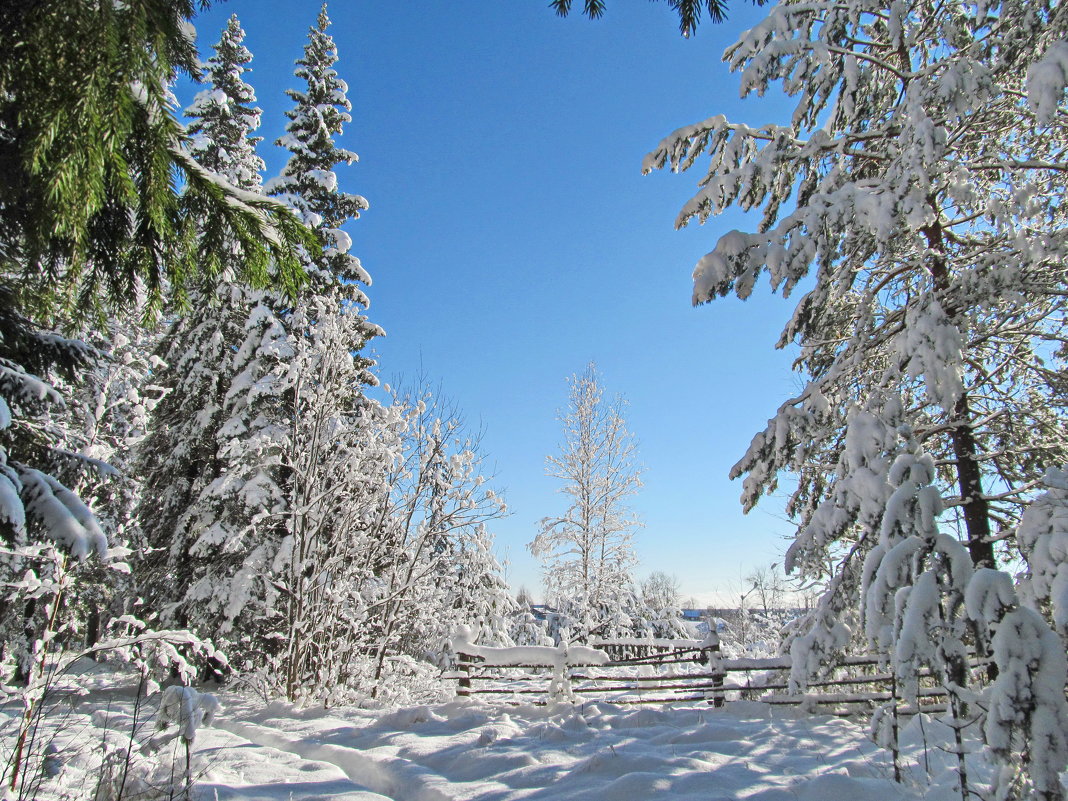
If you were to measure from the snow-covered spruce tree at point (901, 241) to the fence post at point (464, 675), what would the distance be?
19.5 ft

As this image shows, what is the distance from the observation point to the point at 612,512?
1850cm

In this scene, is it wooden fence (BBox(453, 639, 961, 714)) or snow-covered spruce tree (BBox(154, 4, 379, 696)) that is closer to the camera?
wooden fence (BBox(453, 639, 961, 714))

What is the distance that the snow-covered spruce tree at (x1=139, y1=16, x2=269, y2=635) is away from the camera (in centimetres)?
1177

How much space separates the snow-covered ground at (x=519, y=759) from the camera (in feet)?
12.3

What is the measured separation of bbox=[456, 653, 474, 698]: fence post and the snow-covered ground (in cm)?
180

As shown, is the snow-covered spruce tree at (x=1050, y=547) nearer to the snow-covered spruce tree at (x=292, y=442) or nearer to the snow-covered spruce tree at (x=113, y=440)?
the snow-covered spruce tree at (x=113, y=440)

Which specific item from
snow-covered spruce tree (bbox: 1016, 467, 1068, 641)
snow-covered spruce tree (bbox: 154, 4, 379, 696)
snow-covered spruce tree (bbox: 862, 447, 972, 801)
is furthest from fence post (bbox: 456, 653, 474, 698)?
snow-covered spruce tree (bbox: 1016, 467, 1068, 641)

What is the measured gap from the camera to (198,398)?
41.7 ft

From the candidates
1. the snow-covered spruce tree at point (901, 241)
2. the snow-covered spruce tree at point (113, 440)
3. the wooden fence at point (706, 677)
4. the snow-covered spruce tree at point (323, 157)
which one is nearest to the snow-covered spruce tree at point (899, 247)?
the snow-covered spruce tree at point (901, 241)

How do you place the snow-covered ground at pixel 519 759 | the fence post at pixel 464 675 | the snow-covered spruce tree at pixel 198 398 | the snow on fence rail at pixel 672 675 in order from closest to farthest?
the snow-covered ground at pixel 519 759 → the snow on fence rail at pixel 672 675 → the fence post at pixel 464 675 → the snow-covered spruce tree at pixel 198 398

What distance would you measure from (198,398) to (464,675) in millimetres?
8922

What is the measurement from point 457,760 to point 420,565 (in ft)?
18.9

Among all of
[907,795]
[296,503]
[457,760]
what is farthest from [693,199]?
[296,503]

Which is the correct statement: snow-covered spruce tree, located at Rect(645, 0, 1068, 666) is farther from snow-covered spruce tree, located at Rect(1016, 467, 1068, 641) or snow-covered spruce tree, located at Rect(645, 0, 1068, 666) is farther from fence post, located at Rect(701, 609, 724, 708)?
fence post, located at Rect(701, 609, 724, 708)
